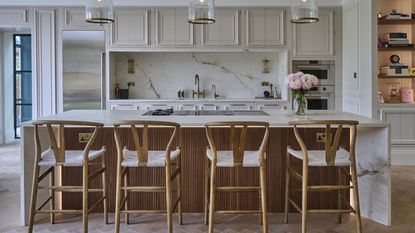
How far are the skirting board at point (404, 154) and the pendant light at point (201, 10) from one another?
3.58m

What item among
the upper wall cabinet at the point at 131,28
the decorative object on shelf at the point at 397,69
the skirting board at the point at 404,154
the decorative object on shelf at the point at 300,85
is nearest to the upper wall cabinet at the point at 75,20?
the upper wall cabinet at the point at 131,28

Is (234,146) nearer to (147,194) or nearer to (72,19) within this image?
(147,194)

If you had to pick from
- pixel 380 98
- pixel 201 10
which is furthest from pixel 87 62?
pixel 380 98

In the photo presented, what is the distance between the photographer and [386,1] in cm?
613

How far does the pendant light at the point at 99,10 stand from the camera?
148 inches

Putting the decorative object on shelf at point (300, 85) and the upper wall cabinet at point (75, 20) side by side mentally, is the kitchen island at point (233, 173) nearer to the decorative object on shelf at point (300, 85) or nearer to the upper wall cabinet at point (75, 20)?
the decorative object on shelf at point (300, 85)

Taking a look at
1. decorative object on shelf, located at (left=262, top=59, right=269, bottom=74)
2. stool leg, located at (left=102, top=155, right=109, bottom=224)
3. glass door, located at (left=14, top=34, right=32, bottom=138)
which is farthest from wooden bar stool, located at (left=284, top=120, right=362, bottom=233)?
glass door, located at (left=14, top=34, right=32, bottom=138)

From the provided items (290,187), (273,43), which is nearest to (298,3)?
(290,187)

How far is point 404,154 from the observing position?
5.91 metres

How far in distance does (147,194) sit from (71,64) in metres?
3.54

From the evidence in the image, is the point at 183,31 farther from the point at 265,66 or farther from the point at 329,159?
the point at 329,159

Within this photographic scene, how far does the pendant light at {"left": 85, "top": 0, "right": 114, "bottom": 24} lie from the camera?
3.76m

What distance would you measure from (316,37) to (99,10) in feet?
12.9

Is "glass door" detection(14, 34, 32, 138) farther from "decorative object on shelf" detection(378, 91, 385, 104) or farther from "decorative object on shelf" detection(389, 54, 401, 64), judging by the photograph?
"decorative object on shelf" detection(389, 54, 401, 64)
